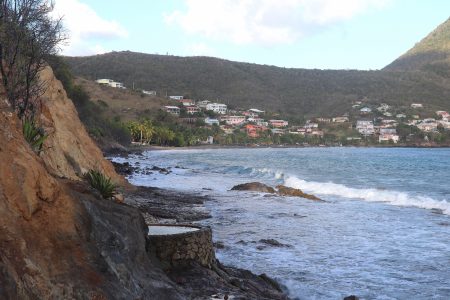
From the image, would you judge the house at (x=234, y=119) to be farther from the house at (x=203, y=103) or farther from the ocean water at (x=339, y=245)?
the ocean water at (x=339, y=245)

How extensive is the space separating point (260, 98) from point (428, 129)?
59476mm

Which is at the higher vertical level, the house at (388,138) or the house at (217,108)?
the house at (217,108)

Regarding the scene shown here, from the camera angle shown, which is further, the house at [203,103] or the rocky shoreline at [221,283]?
the house at [203,103]

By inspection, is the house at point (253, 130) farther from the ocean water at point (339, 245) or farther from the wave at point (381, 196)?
the ocean water at point (339, 245)

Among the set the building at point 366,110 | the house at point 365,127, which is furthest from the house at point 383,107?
the house at point 365,127

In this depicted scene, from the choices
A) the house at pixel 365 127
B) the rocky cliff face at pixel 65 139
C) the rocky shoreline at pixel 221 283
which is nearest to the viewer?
the rocky shoreline at pixel 221 283

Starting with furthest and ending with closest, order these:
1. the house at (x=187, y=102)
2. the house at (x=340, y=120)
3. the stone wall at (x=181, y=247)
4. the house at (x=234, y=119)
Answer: the house at (x=234, y=119) < the house at (x=340, y=120) < the house at (x=187, y=102) < the stone wall at (x=181, y=247)

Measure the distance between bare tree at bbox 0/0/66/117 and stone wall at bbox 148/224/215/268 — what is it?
6941mm

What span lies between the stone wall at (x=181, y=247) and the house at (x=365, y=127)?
173570 millimetres

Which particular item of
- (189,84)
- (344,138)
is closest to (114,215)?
(344,138)

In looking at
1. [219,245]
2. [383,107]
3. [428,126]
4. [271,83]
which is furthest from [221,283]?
[271,83]

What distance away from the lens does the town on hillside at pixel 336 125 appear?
547ft

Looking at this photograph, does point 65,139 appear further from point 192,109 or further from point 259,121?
point 259,121

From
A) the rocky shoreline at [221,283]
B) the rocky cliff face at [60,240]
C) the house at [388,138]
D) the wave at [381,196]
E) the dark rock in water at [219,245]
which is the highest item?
the house at [388,138]
